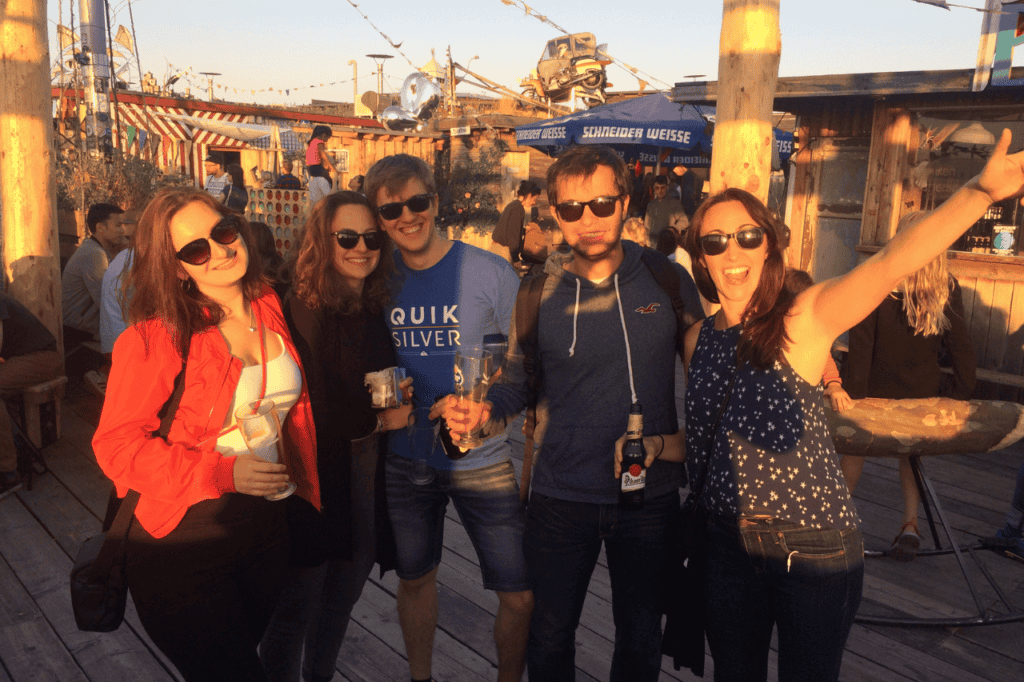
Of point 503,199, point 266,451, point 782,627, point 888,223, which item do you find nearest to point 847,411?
point 782,627

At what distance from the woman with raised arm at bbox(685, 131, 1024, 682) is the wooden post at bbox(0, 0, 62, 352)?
19.4 ft

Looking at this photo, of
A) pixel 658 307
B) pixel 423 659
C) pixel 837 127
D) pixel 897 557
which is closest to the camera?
pixel 658 307

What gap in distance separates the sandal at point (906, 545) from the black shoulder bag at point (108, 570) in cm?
399

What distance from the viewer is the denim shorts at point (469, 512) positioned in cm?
269

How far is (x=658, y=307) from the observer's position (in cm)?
240

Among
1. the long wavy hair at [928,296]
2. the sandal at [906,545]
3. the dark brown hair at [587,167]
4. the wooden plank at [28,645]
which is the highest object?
the dark brown hair at [587,167]

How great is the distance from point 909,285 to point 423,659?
3118 millimetres

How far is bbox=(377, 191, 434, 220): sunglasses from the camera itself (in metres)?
2.64

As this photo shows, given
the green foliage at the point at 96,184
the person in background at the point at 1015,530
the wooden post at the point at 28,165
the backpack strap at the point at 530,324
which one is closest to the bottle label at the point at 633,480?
the backpack strap at the point at 530,324

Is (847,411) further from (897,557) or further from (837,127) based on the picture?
(837,127)

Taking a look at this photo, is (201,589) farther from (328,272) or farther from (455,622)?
(455,622)

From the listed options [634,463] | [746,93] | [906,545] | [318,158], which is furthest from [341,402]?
[318,158]

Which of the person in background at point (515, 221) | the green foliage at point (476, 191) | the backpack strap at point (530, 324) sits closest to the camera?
the backpack strap at point (530, 324)

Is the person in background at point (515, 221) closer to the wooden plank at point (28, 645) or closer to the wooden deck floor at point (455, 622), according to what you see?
the wooden deck floor at point (455, 622)
